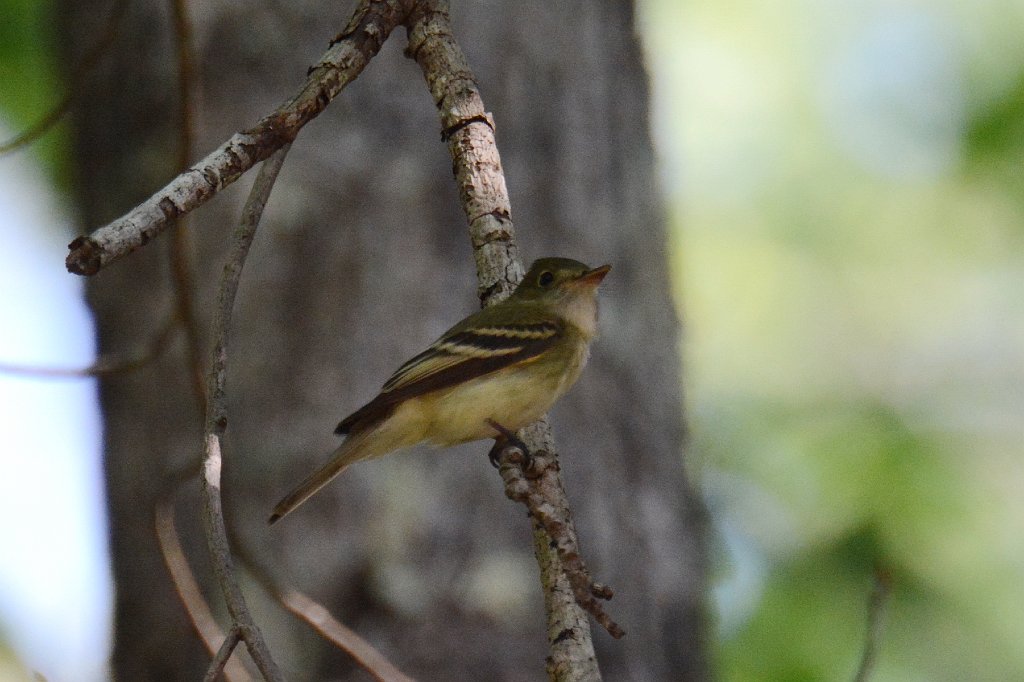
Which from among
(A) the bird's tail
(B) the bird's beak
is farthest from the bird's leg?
(B) the bird's beak

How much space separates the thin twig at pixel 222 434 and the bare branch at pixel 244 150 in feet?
0.38

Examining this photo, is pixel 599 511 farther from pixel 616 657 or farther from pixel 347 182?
pixel 347 182

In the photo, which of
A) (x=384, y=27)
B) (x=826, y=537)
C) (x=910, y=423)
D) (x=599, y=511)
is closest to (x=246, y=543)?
(x=599, y=511)

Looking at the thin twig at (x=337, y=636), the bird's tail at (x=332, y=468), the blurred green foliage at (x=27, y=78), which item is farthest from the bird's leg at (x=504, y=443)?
the blurred green foliage at (x=27, y=78)

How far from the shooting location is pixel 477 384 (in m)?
4.09

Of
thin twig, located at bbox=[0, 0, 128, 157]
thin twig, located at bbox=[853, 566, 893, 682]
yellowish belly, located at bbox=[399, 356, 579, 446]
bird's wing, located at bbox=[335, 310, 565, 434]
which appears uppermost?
thin twig, located at bbox=[0, 0, 128, 157]

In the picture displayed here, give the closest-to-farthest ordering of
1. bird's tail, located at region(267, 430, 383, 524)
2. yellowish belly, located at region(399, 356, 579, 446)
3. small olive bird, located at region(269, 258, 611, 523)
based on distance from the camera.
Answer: bird's tail, located at region(267, 430, 383, 524), small olive bird, located at region(269, 258, 611, 523), yellowish belly, located at region(399, 356, 579, 446)

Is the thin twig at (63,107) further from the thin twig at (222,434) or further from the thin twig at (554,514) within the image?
the thin twig at (554,514)

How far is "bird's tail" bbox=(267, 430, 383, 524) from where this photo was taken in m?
3.47

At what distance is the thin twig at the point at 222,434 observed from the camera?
2.13m

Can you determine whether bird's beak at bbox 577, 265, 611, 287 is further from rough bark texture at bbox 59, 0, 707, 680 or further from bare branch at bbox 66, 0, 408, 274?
bare branch at bbox 66, 0, 408, 274

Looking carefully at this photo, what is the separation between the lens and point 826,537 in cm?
686

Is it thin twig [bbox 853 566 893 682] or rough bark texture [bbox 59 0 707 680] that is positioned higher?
rough bark texture [bbox 59 0 707 680]

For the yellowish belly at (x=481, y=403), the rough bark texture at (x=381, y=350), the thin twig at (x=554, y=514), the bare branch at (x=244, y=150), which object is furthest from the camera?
the rough bark texture at (x=381, y=350)
